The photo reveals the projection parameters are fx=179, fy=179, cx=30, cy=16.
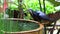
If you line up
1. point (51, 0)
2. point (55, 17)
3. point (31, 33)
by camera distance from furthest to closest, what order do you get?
point (51, 0)
point (55, 17)
point (31, 33)

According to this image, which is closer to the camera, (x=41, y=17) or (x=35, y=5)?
(x=41, y=17)

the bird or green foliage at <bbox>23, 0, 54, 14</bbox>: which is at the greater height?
green foliage at <bbox>23, 0, 54, 14</bbox>

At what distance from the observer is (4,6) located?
84 cm

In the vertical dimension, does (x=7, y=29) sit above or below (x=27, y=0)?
below

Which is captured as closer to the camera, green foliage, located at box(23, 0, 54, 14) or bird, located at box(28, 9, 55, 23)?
bird, located at box(28, 9, 55, 23)

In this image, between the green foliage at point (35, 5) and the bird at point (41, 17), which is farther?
the green foliage at point (35, 5)

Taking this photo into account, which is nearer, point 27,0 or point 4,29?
point 4,29

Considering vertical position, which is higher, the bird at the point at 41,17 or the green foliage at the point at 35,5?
the green foliage at the point at 35,5

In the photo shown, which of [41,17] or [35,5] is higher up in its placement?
[35,5]

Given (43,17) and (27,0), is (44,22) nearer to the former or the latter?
(43,17)

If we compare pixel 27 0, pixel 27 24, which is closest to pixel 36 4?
pixel 27 0

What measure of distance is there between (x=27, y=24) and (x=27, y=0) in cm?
72

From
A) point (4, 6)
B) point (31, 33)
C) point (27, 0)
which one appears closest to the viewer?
point (4, 6)

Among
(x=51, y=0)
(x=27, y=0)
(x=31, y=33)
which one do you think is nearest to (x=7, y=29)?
(x=31, y=33)
